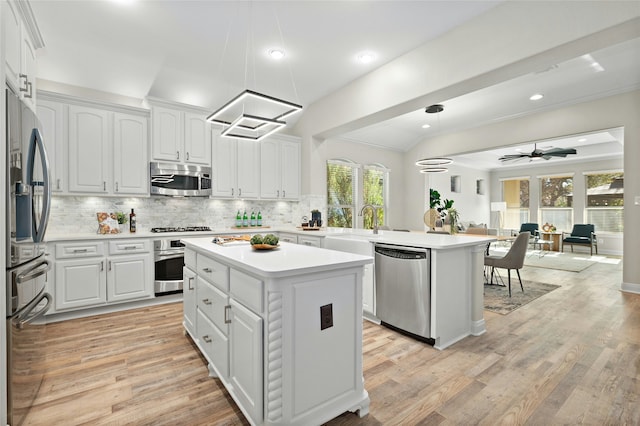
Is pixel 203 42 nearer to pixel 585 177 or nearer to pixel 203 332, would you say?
pixel 203 332

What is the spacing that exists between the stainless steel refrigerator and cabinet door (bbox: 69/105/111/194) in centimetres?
197

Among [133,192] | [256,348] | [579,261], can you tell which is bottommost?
[579,261]

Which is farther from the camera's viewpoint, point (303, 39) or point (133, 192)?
point (133, 192)

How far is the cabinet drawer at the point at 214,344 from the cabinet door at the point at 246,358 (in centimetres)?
8

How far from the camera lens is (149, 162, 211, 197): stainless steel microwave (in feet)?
13.9

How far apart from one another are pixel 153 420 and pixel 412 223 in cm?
712

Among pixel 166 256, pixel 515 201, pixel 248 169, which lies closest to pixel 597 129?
pixel 248 169

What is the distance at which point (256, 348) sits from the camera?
62.5 inches

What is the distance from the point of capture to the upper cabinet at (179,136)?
4.23 meters

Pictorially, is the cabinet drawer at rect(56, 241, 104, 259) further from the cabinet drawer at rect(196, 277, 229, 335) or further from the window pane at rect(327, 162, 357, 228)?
the window pane at rect(327, 162, 357, 228)

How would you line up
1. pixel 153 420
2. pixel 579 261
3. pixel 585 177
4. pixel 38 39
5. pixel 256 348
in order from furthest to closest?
pixel 585 177, pixel 579 261, pixel 38 39, pixel 153 420, pixel 256 348

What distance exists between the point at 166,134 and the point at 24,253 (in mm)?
2797

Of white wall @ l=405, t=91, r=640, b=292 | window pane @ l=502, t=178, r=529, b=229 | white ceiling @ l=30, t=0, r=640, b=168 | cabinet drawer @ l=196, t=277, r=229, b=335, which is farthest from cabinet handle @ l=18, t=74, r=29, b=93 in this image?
window pane @ l=502, t=178, r=529, b=229

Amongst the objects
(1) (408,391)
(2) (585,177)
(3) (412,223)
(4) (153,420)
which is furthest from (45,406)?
(2) (585,177)
